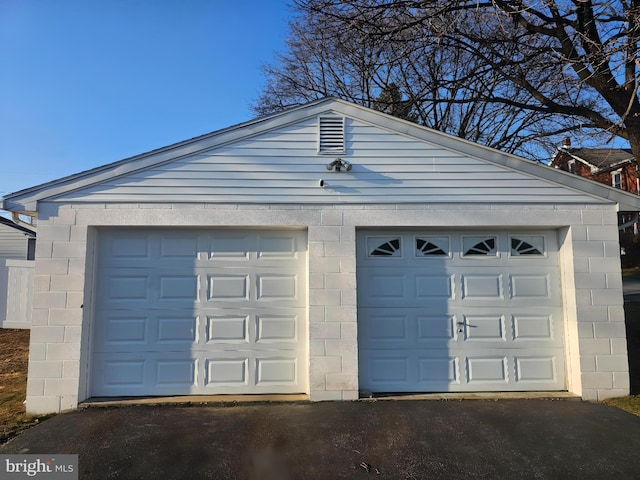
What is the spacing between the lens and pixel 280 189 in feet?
18.7

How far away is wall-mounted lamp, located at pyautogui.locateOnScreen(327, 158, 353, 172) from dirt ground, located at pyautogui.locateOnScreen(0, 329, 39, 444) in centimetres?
496

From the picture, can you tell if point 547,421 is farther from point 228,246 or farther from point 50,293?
point 50,293

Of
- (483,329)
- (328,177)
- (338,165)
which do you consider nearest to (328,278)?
(328,177)

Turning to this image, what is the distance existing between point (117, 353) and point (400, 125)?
17.0 ft

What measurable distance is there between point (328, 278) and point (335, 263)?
0.23 meters

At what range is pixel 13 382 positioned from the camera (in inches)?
248

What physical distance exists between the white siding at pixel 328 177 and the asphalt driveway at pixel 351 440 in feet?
9.18

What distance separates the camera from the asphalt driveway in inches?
142

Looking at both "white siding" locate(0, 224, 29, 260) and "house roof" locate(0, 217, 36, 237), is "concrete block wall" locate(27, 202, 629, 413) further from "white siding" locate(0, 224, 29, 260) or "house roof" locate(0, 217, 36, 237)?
"white siding" locate(0, 224, 29, 260)

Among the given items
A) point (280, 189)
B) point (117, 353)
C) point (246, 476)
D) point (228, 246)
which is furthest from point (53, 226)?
point (246, 476)

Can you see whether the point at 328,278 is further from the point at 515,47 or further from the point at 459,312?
the point at 515,47

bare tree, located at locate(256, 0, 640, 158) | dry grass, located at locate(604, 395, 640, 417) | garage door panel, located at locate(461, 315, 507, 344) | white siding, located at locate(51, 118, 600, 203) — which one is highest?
bare tree, located at locate(256, 0, 640, 158)

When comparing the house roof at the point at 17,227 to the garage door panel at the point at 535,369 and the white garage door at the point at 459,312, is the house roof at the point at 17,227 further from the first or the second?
the garage door panel at the point at 535,369
